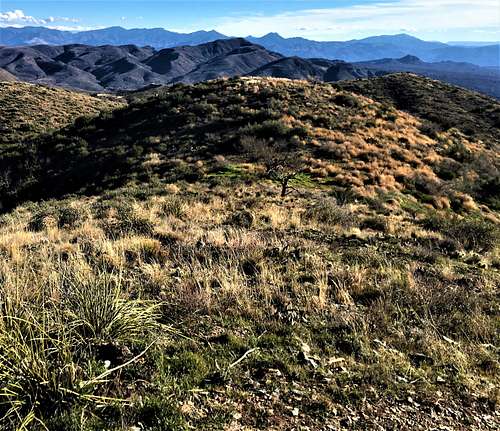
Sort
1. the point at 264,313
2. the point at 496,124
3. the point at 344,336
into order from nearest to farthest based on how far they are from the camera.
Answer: the point at 344,336
the point at 264,313
the point at 496,124

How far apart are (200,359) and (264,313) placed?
130 centimetres

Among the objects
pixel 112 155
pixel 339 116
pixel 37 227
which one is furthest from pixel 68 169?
pixel 339 116

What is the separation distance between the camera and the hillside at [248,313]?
139 inches

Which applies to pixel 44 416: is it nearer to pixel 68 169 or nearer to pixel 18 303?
pixel 18 303

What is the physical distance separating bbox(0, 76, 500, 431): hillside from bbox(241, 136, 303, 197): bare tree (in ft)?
5.39

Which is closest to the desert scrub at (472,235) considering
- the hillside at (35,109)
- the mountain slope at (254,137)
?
the mountain slope at (254,137)

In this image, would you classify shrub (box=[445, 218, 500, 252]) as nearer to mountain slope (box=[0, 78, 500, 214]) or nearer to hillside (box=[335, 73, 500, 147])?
mountain slope (box=[0, 78, 500, 214])

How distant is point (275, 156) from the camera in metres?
20.0

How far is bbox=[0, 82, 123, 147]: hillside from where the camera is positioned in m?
33.5

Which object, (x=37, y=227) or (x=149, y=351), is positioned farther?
(x=37, y=227)

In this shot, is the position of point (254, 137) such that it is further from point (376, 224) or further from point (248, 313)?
point (248, 313)

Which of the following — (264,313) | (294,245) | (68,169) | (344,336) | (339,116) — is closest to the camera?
(344,336)

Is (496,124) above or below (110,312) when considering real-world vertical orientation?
below

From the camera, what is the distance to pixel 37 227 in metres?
10.4
